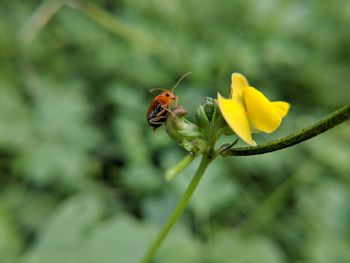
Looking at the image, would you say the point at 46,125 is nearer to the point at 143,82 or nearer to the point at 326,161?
the point at 143,82

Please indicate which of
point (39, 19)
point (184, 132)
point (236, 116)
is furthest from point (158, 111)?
point (39, 19)

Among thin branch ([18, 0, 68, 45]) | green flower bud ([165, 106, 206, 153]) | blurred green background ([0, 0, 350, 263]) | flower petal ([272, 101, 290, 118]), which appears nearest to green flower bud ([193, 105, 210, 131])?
green flower bud ([165, 106, 206, 153])

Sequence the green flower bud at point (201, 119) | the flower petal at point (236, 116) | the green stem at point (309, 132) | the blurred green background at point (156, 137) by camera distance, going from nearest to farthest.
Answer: the green stem at point (309, 132), the flower petal at point (236, 116), the green flower bud at point (201, 119), the blurred green background at point (156, 137)

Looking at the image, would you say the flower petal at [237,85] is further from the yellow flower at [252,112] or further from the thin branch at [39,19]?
the thin branch at [39,19]

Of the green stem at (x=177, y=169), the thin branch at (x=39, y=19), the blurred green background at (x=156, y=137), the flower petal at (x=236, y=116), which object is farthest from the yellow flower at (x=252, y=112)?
the thin branch at (x=39, y=19)

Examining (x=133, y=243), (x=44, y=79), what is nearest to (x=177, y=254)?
(x=133, y=243)

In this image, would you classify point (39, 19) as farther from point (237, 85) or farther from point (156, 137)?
point (237, 85)
